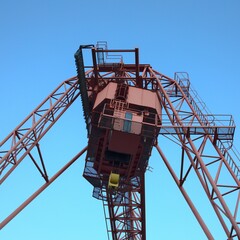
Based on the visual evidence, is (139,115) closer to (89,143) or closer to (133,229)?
(89,143)

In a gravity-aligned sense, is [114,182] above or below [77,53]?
below

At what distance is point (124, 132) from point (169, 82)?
5751mm

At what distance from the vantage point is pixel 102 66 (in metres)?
27.9

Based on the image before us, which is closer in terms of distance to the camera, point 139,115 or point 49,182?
point 139,115

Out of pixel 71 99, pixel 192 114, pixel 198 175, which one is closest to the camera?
pixel 198 175

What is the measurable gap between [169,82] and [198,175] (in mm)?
7738

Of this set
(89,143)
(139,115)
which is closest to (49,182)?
(89,143)

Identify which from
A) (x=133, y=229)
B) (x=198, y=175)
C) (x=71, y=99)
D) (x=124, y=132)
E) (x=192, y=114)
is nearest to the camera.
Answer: (x=198, y=175)

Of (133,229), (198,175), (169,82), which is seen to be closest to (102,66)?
(169,82)

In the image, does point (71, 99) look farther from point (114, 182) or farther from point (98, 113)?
point (114, 182)

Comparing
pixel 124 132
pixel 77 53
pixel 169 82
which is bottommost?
pixel 124 132

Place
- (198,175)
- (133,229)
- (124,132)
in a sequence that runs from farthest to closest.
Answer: (133,229), (124,132), (198,175)

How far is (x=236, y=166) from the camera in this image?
Answer: 948 inches

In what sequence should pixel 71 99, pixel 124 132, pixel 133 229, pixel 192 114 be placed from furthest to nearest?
pixel 133 229
pixel 71 99
pixel 192 114
pixel 124 132
